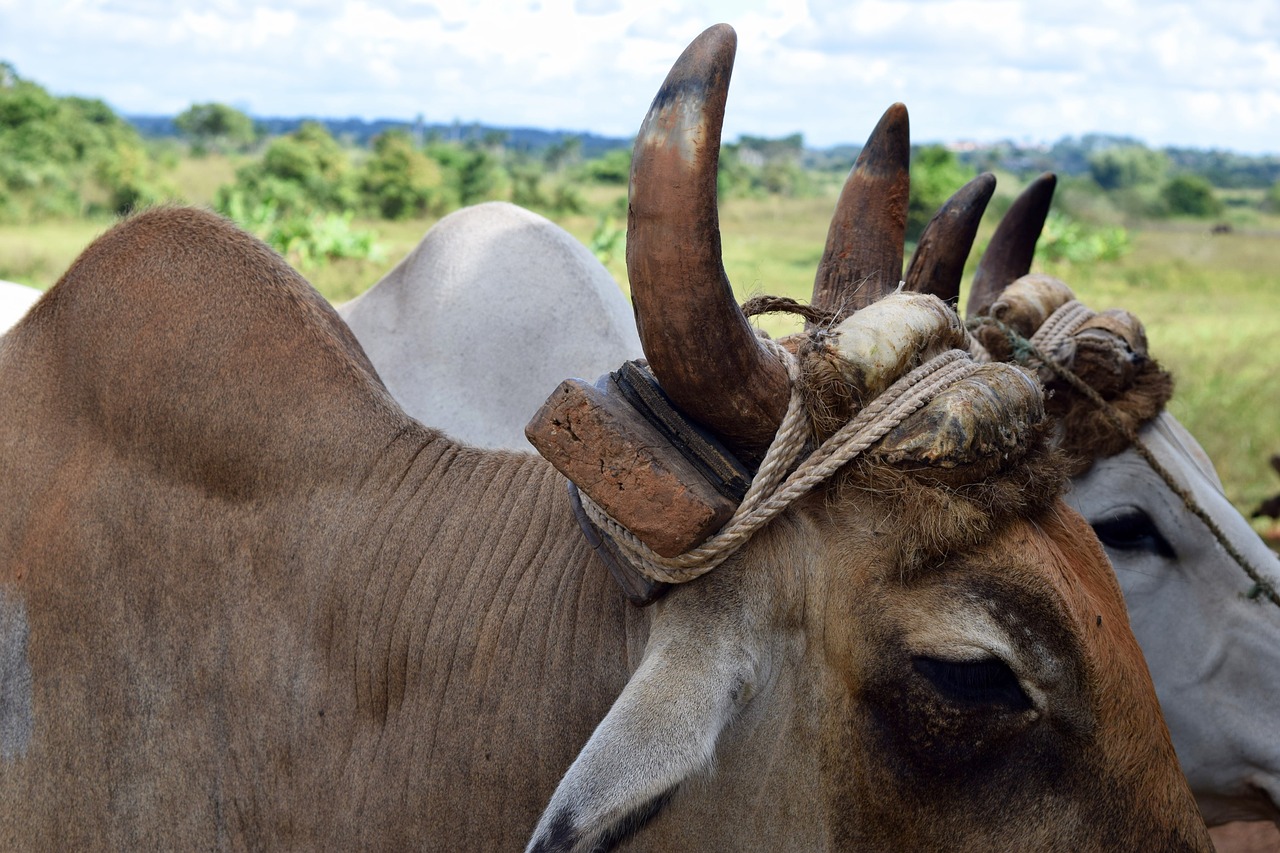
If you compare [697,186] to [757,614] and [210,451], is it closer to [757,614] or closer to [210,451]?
[757,614]

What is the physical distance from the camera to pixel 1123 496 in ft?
11.7

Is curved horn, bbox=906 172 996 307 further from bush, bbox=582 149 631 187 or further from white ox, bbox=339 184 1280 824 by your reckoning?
bush, bbox=582 149 631 187

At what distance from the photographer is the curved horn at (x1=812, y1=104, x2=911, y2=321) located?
2514 millimetres

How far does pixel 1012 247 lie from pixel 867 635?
96.4 inches

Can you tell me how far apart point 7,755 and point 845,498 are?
165 cm

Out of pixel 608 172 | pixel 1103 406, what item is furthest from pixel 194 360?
pixel 608 172

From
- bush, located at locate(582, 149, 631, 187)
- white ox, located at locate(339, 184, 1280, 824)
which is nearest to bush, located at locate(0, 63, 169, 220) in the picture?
bush, located at locate(582, 149, 631, 187)

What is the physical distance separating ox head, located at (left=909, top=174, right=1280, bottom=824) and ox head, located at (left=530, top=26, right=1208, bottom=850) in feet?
5.23

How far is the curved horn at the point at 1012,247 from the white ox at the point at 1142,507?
67 centimetres

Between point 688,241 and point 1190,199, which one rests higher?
point 688,241

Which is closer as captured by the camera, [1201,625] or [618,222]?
[1201,625]

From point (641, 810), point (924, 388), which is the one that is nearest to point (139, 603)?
point (641, 810)

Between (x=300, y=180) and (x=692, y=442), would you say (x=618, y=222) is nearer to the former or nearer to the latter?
(x=300, y=180)

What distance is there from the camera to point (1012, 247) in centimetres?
392
